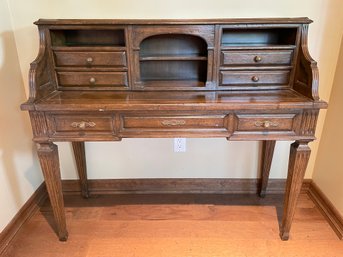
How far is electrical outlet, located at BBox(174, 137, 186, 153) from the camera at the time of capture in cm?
179

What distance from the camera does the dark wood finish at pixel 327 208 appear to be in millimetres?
1534

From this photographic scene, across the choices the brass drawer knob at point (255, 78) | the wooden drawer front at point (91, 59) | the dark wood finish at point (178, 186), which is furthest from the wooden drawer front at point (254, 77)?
the dark wood finish at point (178, 186)

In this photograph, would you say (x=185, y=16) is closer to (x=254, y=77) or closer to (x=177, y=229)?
(x=254, y=77)

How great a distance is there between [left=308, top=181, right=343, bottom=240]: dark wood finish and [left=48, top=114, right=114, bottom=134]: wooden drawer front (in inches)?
55.9

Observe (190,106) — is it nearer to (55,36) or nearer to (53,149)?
(53,149)

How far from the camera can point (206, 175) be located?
1889mm

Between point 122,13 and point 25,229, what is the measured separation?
143cm

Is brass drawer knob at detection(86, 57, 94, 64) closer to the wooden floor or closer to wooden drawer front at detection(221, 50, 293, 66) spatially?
wooden drawer front at detection(221, 50, 293, 66)

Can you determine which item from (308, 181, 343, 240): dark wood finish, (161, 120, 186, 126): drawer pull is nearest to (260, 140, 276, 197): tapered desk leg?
(308, 181, 343, 240): dark wood finish

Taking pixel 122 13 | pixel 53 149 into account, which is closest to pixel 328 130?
pixel 122 13

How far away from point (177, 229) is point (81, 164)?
0.78 metres

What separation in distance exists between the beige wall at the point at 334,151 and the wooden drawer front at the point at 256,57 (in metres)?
0.45

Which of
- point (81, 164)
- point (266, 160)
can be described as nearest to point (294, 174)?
point (266, 160)

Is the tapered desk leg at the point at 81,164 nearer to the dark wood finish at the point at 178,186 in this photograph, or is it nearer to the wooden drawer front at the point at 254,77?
the dark wood finish at the point at 178,186
